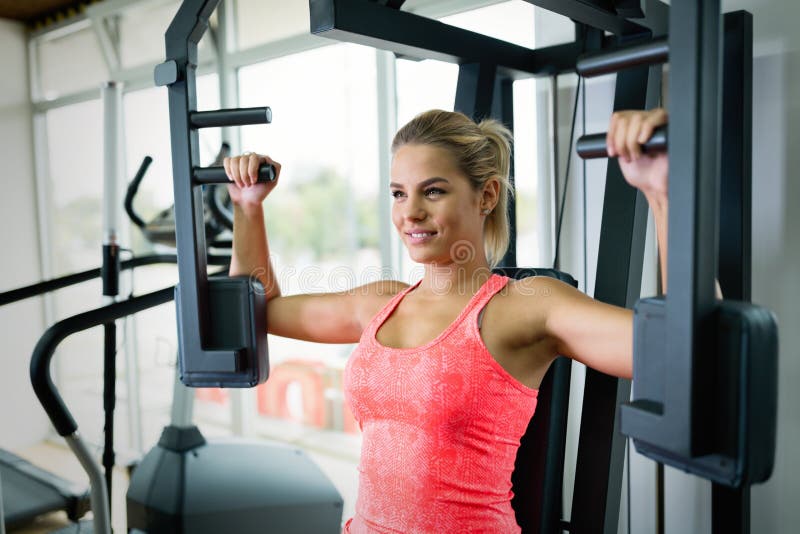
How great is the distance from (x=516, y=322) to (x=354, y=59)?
247cm

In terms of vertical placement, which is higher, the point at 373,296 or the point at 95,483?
the point at 373,296

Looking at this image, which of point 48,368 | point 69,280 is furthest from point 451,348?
point 69,280

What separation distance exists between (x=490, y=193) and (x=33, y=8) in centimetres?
427

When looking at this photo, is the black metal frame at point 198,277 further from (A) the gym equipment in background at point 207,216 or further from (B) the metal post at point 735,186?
(A) the gym equipment in background at point 207,216

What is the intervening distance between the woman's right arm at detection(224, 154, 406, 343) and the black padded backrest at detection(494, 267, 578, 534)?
15.7 inches

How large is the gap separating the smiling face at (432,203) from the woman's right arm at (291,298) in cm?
24

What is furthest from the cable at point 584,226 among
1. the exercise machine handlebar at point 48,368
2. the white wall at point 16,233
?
the white wall at point 16,233

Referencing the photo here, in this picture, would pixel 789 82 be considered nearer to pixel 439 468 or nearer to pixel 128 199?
pixel 439 468

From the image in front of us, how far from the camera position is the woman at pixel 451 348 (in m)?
1.18

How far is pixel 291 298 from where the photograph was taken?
58.4 inches

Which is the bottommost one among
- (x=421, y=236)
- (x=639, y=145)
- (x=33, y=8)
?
(x=421, y=236)

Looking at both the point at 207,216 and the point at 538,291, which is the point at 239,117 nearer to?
the point at 538,291

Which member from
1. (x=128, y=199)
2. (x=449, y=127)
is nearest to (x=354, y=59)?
(x=128, y=199)

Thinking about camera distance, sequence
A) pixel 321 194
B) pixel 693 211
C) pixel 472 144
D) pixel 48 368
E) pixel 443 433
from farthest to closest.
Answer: pixel 321 194 → pixel 48 368 → pixel 472 144 → pixel 443 433 → pixel 693 211
